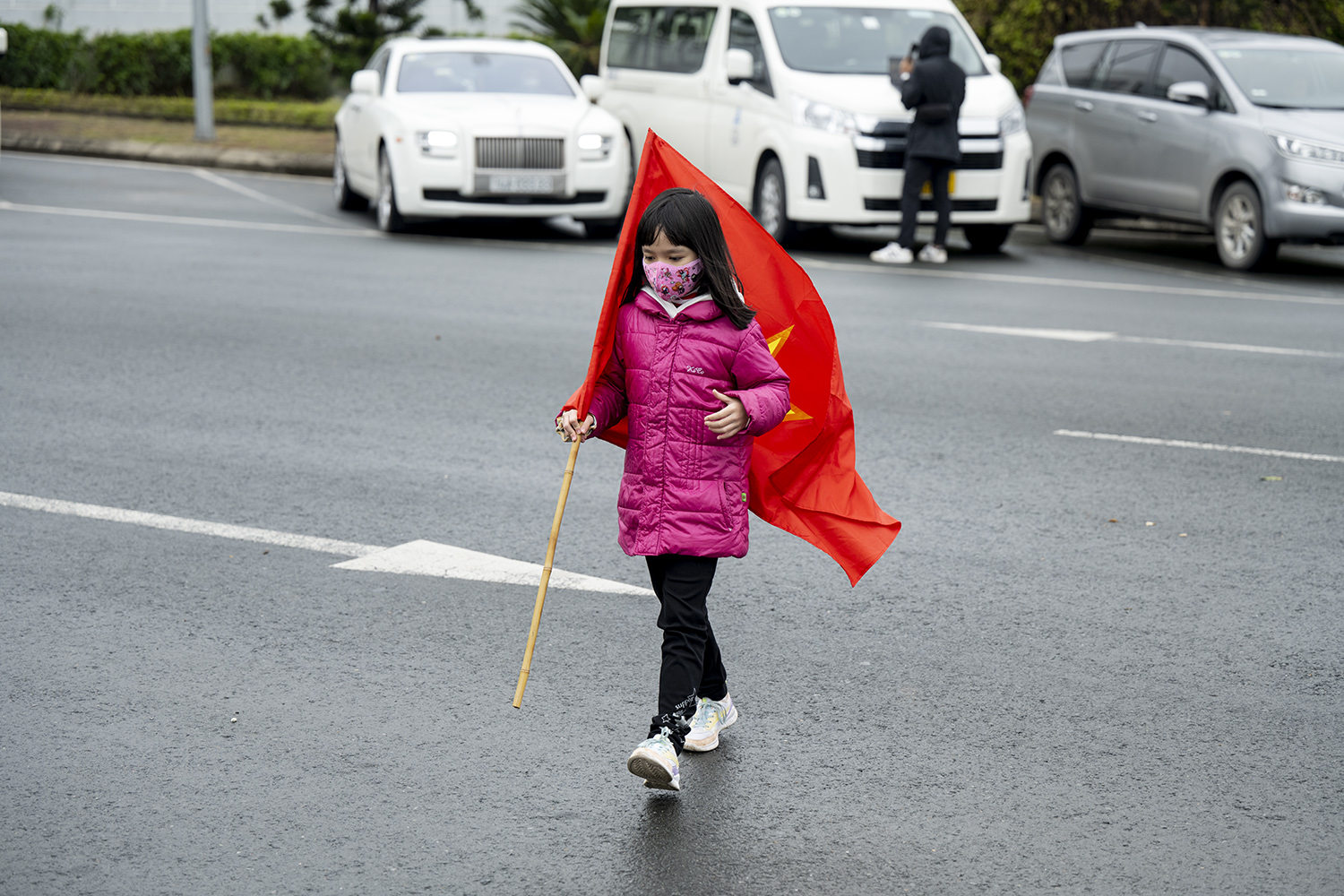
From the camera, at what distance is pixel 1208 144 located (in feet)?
45.3

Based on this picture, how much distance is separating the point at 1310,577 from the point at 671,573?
277 centimetres

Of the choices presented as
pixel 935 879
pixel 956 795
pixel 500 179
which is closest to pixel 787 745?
pixel 956 795

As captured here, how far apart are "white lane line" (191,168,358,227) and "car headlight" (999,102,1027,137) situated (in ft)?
20.4

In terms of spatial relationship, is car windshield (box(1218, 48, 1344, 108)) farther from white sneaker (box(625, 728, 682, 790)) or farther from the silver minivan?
white sneaker (box(625, 728, 682, 790))

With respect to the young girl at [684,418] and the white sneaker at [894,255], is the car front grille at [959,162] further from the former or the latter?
the young girl at [684,418]

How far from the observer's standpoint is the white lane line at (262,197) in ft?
52.0

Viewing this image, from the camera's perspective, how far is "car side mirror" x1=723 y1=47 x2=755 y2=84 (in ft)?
46.8

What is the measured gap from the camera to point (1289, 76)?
45.6ft

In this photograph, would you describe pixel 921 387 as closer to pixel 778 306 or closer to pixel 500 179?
pixel 778 306

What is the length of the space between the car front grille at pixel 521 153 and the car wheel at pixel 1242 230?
5834 millimetres

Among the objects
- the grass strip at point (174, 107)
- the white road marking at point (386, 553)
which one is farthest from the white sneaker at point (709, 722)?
the grass strip at point (174, 107)

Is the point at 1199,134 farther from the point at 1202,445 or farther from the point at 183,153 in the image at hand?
the point at 183,153

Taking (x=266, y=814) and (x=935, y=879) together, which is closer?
(x=935, y=879)

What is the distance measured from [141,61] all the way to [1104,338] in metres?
24.7
